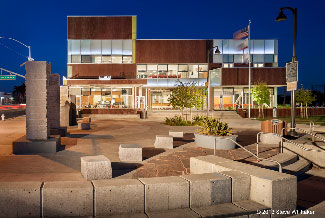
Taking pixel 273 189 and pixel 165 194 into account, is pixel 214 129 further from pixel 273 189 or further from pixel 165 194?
pixel 165 194

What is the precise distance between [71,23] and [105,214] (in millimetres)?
47167

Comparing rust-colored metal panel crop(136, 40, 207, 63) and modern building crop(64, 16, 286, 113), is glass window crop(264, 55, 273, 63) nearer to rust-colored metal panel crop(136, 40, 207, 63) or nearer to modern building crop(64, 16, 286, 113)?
modern building crop(64, 16, 286, 113)

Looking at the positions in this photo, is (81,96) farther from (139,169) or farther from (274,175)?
(274,175)

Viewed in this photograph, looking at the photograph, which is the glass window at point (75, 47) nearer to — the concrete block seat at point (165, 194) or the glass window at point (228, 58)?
the glass window at point (228, 58)

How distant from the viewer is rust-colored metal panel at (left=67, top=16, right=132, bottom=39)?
48.0 metres

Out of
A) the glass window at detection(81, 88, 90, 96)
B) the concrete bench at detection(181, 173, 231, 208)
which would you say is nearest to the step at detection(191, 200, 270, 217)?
the concrete bench at detection(181, 173, 231, 208)

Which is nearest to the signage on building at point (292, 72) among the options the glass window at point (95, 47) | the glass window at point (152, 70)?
the glass window at point (152, 70)

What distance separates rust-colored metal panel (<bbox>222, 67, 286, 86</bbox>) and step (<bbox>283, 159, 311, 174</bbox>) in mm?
33217

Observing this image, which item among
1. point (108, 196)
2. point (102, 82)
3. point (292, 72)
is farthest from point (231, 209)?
point (102, 82)

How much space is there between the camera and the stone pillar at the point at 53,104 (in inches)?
680

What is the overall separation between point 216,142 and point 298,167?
3434 mm

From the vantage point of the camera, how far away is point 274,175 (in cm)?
598

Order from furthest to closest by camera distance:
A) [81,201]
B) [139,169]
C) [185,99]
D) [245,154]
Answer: [185,99] < [245,154] < [139,169] < [81,201]

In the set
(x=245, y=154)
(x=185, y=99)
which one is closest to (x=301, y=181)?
(x=245, y=154)
